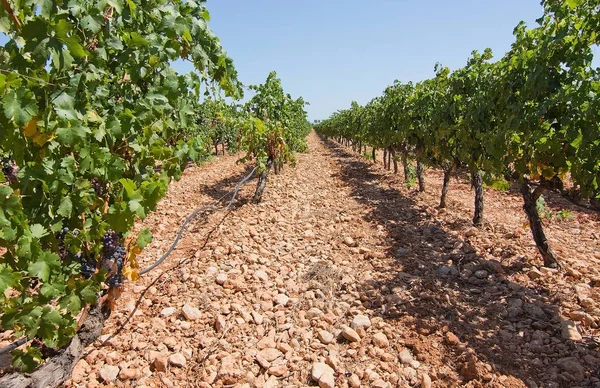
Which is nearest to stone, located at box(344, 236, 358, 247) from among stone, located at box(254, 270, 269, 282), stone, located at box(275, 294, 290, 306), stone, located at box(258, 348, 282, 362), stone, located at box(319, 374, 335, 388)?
stone, located at box(254, 270, 269, 282)

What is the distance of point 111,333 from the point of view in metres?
4.03

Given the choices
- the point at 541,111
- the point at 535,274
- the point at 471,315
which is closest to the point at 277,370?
the point at 471,315

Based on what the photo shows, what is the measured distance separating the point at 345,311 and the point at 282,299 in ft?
2.86

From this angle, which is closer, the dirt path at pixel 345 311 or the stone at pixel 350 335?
the dirt path at pixel 345 311

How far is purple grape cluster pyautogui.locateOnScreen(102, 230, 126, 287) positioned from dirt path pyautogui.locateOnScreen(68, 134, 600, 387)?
0.93m

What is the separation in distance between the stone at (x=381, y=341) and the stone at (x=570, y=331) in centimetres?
201

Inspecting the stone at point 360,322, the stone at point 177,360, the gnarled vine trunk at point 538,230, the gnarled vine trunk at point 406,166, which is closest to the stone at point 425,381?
the stone at point 360,322

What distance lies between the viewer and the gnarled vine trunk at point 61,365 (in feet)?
8.67

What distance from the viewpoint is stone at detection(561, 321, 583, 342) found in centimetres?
392

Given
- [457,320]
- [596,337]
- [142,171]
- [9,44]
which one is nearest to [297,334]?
[457,320]

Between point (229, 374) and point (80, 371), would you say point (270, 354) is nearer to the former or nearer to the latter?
point (229, 374)

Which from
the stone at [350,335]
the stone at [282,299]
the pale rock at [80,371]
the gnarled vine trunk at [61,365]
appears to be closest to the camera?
the gnarled vine trunk at [61,365]

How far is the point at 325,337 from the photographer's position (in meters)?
4.05

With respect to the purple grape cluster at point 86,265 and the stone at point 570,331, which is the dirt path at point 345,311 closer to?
the stone at point 570,331
